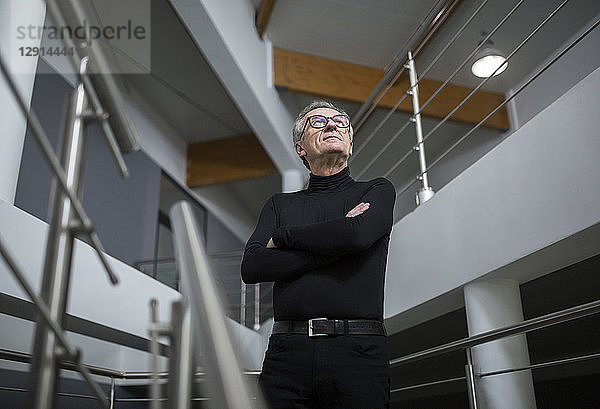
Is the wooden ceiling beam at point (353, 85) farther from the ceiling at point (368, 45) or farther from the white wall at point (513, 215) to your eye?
the white wall at point (513, 215)

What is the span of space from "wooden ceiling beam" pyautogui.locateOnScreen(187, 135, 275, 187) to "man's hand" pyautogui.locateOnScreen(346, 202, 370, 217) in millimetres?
4959

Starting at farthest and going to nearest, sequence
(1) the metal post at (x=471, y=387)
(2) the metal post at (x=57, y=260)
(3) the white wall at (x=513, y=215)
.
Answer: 1. (1) the metal post at (x=471, y=387)
2. (3) the white wall at (x=513, y=215)
3. (2) the metal post at (x=57, y=260)

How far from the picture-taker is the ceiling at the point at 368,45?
181 inches

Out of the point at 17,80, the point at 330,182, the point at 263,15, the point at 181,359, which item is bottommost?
the point at 181,359

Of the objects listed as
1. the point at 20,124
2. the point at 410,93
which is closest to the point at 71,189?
the point at 20,124

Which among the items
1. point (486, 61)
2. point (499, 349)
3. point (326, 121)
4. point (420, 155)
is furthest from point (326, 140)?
point (486, 61)

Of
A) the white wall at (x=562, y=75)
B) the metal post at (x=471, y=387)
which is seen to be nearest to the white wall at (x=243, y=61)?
the white wall at (x=562, y=75)

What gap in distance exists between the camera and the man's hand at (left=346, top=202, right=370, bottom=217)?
1.40m

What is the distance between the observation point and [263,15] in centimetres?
466

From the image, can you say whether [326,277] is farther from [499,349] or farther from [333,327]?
[499,349]

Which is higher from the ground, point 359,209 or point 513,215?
point 513,215

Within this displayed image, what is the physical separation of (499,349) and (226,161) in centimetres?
473

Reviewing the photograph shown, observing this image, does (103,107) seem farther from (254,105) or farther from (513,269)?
(254,105)

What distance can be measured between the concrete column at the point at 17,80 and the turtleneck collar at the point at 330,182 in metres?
1.27
